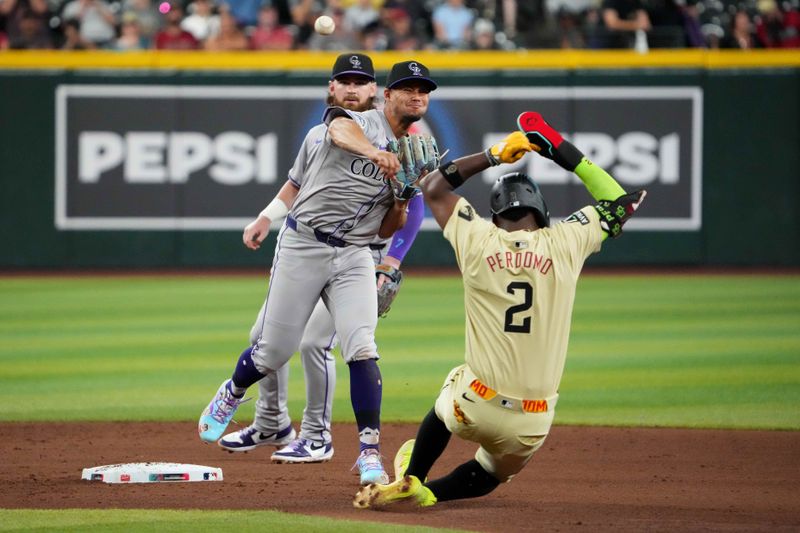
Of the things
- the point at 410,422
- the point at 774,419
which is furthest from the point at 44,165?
the point at 774,419

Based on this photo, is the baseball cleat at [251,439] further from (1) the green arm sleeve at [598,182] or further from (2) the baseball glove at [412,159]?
(1) the green arm sleeve at [598,182]

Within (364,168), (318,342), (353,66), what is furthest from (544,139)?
(318,342)

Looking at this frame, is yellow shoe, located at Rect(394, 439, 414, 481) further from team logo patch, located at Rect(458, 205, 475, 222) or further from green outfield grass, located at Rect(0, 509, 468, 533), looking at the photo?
team logo patch, located at Rect(458, 205, 475, 222)

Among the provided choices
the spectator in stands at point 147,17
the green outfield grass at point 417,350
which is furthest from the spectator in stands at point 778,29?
the spectator in stands at point 147,17

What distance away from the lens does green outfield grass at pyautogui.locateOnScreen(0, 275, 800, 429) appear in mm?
8883

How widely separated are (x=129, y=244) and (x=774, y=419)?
36.0 feet

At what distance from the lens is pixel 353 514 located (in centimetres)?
550

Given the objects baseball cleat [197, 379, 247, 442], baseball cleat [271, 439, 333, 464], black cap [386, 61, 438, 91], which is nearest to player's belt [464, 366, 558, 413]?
black cap [386, 61, 438, 91]

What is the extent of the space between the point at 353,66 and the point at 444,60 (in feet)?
35.8

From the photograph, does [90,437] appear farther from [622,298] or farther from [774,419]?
[622,298]

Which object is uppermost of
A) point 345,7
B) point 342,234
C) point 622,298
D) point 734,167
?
point 345,7

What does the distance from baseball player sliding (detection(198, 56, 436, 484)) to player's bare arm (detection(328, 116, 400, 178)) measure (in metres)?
0.02

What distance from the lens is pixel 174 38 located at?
17.4 metres

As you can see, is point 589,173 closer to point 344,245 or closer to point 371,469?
point 344,245
